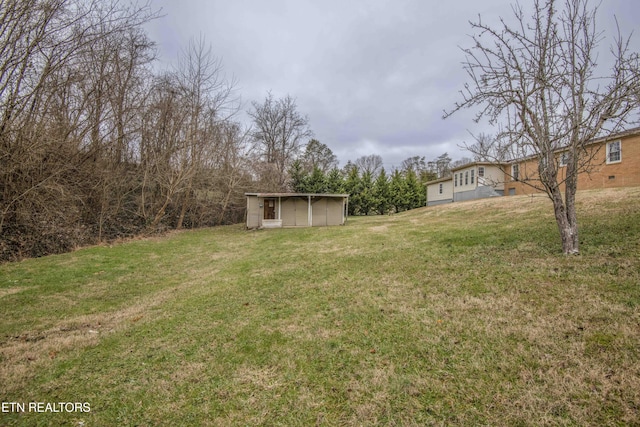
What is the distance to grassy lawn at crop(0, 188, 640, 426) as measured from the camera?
2.13m

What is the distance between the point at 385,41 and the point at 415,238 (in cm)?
925

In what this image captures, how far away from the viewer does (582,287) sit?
12.0ft

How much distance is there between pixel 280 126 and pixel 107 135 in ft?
67.3

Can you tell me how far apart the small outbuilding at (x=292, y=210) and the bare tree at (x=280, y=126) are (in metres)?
11.1

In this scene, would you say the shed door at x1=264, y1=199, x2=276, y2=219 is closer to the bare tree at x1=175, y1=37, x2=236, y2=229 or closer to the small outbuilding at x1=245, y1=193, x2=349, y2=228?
the small outbuilding at x1=245, y1=193, x2=349, y2=228

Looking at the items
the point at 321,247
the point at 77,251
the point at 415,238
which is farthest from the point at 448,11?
the point at 77,251

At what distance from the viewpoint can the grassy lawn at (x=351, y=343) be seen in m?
2.13

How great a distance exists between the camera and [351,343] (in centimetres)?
310

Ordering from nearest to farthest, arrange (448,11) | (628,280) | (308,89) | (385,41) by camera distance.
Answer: (628,280)
(448,11)
(385,41)
(308,89)

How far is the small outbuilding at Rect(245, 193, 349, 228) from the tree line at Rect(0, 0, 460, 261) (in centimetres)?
327

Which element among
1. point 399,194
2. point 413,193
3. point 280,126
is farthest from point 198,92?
point 413,193

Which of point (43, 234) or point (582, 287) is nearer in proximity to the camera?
point (582, 287)

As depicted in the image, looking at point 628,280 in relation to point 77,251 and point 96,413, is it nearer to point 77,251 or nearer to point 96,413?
point 96,413

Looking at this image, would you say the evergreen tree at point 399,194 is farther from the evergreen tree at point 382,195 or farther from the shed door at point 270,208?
the shed door at point 270,208
